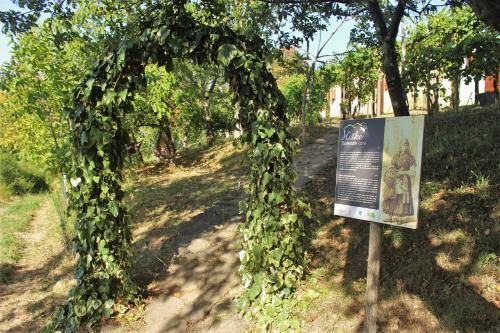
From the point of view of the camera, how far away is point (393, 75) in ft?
22.1

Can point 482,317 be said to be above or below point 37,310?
above

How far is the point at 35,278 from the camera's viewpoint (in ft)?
21.6

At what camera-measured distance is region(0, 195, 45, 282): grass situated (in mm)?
7391

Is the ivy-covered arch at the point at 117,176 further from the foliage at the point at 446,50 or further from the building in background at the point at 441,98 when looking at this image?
the building in background at the point at 441,98

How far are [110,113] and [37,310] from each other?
2.88 meters

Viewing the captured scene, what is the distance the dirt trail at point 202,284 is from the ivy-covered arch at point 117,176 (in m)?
0.38

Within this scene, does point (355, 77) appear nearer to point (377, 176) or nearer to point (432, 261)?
point (432, 261)

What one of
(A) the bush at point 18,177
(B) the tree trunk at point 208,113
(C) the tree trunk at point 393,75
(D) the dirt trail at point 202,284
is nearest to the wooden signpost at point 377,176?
(D) the dirt trail at point 202,284

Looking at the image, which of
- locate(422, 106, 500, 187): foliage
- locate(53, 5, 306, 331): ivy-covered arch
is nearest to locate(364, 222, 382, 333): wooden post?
locate(53, 5, 306, 331): ivy-covered arch

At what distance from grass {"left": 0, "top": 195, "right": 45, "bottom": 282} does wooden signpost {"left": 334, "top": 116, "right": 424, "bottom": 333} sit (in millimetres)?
6203

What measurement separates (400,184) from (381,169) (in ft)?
0.68

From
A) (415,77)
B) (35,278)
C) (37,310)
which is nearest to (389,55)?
(415,77)

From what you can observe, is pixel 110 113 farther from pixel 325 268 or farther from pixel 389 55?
pixel 389 55

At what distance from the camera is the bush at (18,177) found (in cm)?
1875
